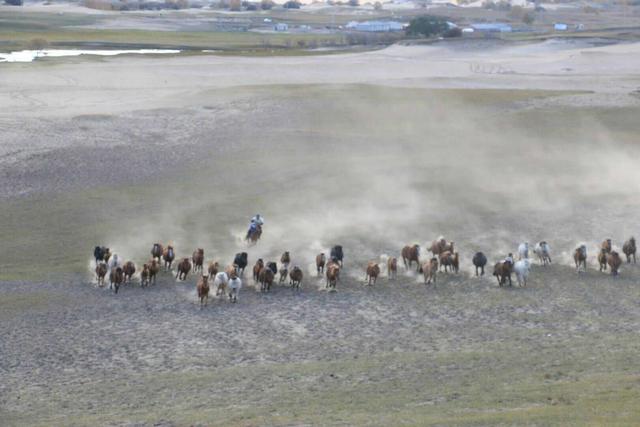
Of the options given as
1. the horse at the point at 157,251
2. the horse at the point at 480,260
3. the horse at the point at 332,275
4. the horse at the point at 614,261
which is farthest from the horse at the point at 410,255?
the horse at the point at 157,251

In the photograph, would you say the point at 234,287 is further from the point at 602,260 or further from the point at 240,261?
the point at 602,260

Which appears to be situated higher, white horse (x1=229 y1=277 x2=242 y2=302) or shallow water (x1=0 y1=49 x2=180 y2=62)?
shallow water (x1=0 y1=49 x2=180 y2=62)

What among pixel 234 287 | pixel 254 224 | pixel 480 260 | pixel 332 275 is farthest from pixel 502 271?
pixel 254 224

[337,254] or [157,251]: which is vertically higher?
[157,251]

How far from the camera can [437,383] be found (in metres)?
19.6

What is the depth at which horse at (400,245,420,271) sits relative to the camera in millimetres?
27594

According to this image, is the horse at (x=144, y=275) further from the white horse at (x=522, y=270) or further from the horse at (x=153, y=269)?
the white horse at (x=522, y=270)

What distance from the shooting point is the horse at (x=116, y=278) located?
83.0 feet

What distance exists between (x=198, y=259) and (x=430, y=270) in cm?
525

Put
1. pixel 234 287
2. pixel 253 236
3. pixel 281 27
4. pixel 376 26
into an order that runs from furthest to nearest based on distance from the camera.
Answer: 1. pixel 281 27
2. pixel 376 26
3. pixel 253 236
4. pixel 234 287

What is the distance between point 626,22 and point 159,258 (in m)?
109

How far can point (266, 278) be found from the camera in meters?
25.4

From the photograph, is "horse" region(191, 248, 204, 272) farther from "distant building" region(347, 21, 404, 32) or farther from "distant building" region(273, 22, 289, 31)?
"distant building" region(273, 22, 289, 31)

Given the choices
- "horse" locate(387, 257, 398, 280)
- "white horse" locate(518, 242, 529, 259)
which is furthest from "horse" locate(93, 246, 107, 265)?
"white horse" locate(518, 242, 529, 259)
